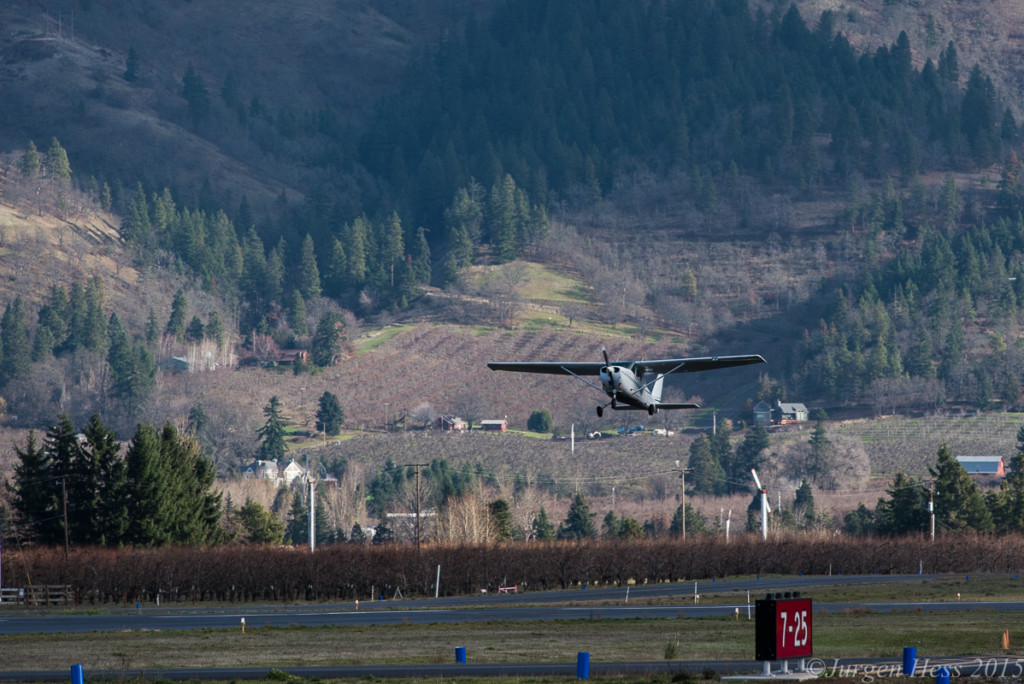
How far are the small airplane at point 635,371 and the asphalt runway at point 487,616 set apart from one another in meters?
13.1

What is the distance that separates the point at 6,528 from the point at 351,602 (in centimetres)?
6097

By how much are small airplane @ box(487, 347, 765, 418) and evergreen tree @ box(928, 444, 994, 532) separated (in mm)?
111514

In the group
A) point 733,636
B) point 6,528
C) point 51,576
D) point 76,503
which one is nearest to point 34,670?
point 733,636

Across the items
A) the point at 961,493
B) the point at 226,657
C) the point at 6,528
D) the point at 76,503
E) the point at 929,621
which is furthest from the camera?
the point at 961,493

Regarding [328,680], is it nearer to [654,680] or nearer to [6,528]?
[654,680]

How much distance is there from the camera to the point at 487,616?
10056cm

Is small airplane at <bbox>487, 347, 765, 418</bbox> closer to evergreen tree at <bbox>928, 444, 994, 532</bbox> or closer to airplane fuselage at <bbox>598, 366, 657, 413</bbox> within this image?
airplane fuselage at <bbox>598, 366, 657, 413</bbox>

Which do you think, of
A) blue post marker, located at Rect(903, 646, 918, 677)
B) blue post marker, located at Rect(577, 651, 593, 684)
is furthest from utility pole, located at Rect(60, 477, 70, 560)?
blue post marker, located at Rect(903, 646, 918, 677)

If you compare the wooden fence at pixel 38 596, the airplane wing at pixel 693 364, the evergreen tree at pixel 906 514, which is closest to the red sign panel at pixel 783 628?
the airplane wing at pixel 693 364

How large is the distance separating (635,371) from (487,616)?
3192 cm

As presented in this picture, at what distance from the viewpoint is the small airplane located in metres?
71.1

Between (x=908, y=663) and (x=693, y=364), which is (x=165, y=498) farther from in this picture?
(x=908, y=663)

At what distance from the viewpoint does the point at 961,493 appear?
181625 mm

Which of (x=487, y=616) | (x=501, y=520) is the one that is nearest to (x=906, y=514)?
(x=501, y=520)
